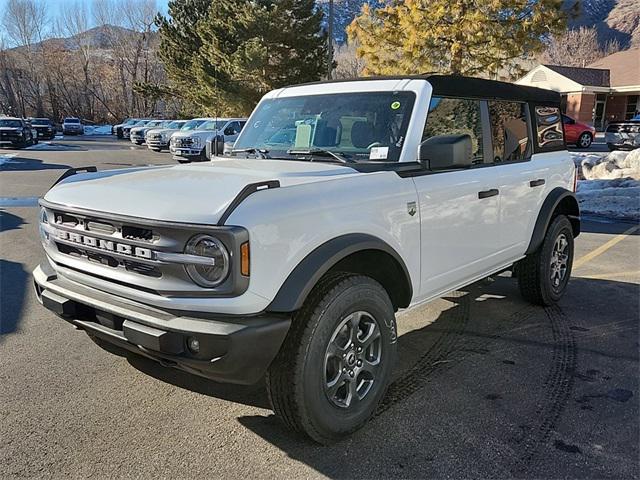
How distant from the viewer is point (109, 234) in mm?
2705

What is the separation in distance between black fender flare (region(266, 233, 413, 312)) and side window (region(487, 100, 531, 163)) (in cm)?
190

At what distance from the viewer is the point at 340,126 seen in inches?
150

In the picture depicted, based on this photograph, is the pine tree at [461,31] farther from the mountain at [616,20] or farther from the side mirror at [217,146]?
the mountain at [616,20]

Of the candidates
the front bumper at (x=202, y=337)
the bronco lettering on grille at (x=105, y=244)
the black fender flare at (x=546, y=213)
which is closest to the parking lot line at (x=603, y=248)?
the black fender flare at (x=546, y=213)

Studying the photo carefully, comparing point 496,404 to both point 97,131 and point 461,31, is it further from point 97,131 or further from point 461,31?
point 97,131

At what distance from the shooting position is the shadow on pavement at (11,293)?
454 centimetres

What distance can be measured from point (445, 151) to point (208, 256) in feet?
5.27

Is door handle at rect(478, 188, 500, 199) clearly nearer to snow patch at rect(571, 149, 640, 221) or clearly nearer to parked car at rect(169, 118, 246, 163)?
snow patch at rect(571, 149, 640, 221)

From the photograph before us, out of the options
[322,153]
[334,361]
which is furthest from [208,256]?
[322,153]

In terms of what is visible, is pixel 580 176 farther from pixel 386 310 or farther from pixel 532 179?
pixel 386 310

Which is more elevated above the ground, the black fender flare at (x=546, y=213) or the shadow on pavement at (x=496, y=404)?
the black fender flare at (x=546, y=213)

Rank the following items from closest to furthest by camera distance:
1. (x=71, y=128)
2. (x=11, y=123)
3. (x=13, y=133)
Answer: (x=13, y=133), (x=11, y=123), (x=71, y=128)

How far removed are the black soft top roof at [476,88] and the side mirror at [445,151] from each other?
59 cm

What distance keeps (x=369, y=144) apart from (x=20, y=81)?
224ft
